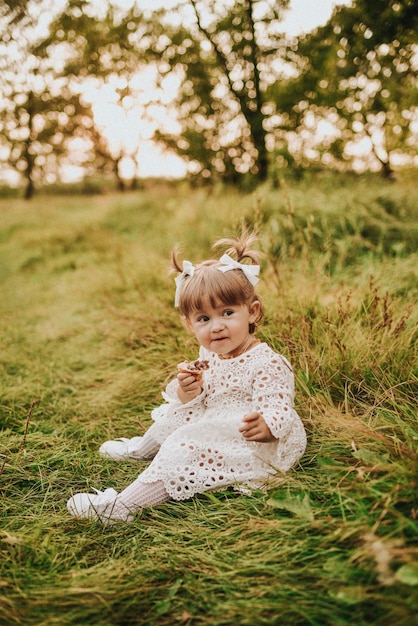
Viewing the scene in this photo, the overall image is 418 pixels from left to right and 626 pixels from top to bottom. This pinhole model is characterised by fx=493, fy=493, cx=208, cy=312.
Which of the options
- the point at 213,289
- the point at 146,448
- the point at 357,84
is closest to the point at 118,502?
the point at 146,448

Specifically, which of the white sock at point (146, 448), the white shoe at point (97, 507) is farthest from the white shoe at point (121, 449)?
the white shoe at point (97, 507)

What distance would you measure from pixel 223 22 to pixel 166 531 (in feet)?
20.7

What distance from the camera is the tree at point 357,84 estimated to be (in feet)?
14.9

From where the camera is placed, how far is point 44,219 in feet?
38.8

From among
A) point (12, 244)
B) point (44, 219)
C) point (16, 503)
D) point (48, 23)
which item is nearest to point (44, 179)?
point (44, 219)

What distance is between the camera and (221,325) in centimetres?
203

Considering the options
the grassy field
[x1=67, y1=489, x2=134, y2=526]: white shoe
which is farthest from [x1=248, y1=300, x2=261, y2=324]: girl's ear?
[x1=67, y1=489, x2=134, y2=526]: white shoe

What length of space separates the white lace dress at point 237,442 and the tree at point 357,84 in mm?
3911

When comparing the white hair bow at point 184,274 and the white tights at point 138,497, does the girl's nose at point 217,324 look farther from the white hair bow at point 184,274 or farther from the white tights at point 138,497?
the white tights at point 138,497

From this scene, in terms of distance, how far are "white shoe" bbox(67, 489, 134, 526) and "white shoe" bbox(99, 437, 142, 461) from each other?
349mm

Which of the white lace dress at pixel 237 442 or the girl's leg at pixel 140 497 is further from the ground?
the white lace dress at pixel 237 442

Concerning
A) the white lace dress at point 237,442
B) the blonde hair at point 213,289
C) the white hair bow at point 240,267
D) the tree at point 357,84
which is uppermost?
the tree at point 357,84

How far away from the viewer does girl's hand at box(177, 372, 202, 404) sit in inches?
84.0

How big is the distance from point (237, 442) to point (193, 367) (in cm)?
38
